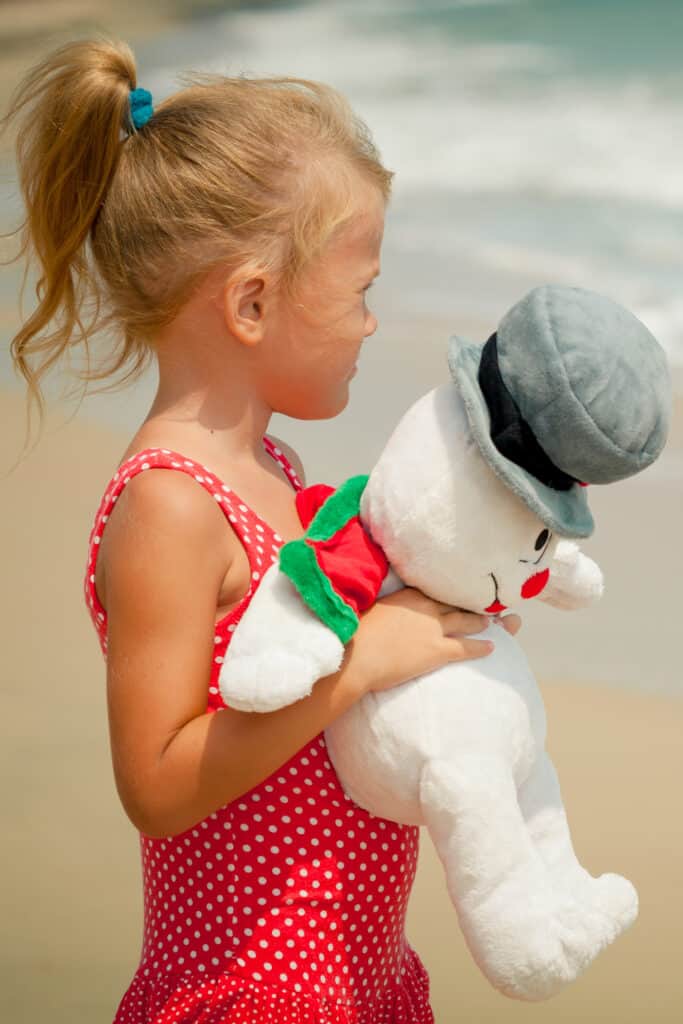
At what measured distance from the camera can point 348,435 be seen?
3498 millimetres

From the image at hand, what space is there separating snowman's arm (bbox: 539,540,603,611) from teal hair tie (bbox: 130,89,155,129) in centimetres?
54

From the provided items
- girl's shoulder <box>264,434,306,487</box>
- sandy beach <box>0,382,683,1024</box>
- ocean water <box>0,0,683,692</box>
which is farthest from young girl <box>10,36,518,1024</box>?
ocean water <box>0,0,683,692</box>

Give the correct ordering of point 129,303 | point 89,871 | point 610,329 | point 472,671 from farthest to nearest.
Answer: point 89,871 → point 129,303 → point 472,671 → point 610,329

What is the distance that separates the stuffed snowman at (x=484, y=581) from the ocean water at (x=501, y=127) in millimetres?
2771

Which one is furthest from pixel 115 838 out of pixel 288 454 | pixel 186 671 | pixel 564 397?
pixel 564 397

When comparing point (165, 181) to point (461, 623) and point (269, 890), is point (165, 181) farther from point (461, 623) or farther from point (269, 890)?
point (269, 890)

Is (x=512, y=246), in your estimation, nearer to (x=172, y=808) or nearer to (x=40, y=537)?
(x=40, y=537)

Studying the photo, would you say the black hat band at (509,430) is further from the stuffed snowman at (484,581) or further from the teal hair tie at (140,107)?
the teal hair tie at (140,107)

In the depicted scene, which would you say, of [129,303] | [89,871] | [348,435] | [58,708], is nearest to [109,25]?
[348,435]

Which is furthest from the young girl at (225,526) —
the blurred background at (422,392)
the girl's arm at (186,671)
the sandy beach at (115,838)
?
the sandy beach at (115,838)

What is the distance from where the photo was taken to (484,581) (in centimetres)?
115

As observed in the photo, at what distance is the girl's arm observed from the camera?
3.70 feet

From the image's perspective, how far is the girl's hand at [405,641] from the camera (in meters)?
1.13

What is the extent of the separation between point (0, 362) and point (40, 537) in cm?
111
